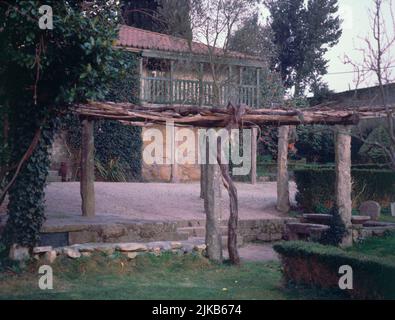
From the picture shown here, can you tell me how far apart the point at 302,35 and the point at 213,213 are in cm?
2664

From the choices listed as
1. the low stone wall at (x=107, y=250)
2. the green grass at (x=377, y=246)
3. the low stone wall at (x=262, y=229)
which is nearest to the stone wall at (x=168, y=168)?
the low stone wall at (x=262, y=229)

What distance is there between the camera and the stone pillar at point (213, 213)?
33.8 ft

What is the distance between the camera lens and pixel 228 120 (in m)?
9.83

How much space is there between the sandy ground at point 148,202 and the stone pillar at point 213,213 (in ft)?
8.45

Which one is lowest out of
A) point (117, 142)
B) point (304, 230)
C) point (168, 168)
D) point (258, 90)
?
point (304, 230)

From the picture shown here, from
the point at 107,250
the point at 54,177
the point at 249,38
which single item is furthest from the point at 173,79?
the point at 107,250

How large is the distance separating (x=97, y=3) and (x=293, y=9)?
27.5 m

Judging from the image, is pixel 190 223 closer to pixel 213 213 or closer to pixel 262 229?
pixel 262 229

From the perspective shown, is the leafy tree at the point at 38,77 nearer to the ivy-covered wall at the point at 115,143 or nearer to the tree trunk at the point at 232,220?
the tree trunk at the point at 232,220

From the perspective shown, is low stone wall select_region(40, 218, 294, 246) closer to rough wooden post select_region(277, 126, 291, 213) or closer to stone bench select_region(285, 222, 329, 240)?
stone bench select_region(285, 222, 329, 240)

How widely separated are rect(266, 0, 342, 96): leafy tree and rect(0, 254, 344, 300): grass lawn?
25.7 metres

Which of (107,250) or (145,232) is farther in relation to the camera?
(145,232)

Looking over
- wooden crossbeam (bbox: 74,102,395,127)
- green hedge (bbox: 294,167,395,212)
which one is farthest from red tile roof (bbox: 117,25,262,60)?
wooden crossbeam (bbox: 74,102,395,127)

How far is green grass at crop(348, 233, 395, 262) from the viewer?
1068 centimetres
